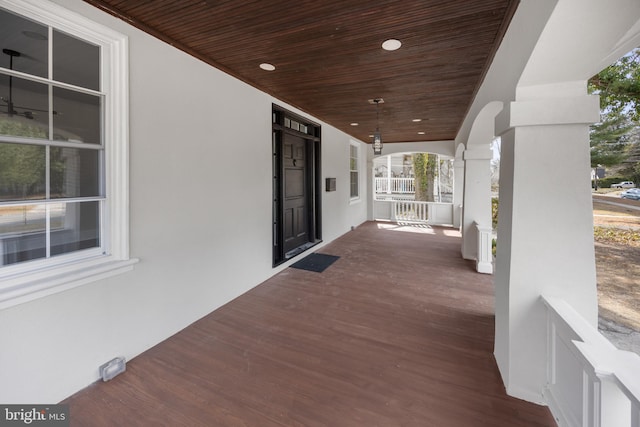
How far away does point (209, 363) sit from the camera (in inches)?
79.0

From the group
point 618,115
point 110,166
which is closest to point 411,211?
point 618,115

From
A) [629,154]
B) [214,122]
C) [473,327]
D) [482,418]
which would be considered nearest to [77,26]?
[214,122]

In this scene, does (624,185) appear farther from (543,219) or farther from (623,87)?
(623,87)

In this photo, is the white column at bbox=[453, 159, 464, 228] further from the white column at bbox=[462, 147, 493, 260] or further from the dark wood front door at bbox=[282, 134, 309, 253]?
the dark wood front door at bbox=[282, 134, 309, 253]

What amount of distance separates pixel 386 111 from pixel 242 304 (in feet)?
12.3

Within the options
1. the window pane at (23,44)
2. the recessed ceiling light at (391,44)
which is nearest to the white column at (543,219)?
the recessed ceiling light at (391,44)

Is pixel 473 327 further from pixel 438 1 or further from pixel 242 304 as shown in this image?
pixel 438 1

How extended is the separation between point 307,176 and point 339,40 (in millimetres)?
2927

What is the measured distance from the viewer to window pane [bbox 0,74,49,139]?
1449mm

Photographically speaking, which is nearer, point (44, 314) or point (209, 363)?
point (44, 314)

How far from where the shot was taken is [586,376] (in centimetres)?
118

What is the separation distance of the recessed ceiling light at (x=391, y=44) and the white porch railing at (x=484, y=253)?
307 centimetres

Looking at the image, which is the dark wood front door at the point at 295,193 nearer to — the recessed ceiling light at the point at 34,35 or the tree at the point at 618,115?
the recessed ceiling light at the point at 34,35

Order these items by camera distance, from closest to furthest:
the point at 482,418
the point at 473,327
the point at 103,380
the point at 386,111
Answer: the point at 482,418
the point at 103,380
the point at 473,327
the point at 386,111
